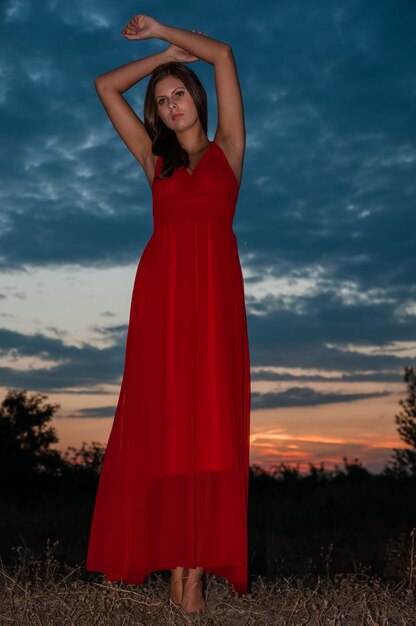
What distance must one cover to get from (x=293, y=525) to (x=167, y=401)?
12.3 metres

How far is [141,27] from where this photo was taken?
4941mm

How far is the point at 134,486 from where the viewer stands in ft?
15.8

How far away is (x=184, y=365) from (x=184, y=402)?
0.20 m

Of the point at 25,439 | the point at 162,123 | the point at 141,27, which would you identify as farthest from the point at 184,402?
the point at 25,439

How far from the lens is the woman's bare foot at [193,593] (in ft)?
15.6

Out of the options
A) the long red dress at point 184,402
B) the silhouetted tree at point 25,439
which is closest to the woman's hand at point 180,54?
the long red dress at point 184,402

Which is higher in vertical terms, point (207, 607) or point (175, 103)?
point (175, 103)

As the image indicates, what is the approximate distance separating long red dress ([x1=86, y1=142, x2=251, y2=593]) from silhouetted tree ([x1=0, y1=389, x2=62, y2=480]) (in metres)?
15.3

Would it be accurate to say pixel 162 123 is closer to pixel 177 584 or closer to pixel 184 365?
pixel 184 365

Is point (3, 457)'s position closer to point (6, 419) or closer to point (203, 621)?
point (6, 419)

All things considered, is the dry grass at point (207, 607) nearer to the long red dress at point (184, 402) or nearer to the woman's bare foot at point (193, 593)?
the woman's bare foot at point (193, 593)

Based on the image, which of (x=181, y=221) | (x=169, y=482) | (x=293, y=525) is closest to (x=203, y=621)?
(x=169, y=482)

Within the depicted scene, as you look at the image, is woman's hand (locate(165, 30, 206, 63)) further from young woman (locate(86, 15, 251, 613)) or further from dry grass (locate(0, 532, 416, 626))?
dry grass (locate(0, 532, 416, 626))

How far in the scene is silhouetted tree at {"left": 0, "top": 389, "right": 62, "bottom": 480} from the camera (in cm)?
1973
